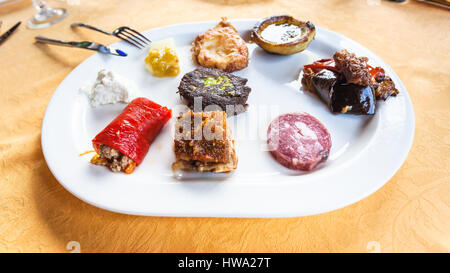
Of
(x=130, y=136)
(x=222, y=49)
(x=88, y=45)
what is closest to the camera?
(x=130, y=136)

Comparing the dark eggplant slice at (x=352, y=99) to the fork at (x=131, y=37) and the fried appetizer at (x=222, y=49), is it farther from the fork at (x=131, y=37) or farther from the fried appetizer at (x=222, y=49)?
the fork at (x=131, y=37)

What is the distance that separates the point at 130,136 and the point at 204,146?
0.64m

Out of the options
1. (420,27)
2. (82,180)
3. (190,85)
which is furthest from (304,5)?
(82,180)

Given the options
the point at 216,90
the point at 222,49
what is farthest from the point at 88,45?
the point at 216,90

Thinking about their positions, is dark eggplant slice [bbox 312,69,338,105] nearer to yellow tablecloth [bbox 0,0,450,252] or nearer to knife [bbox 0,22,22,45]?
yellow tablecloth [bbox 0,0,450,252]

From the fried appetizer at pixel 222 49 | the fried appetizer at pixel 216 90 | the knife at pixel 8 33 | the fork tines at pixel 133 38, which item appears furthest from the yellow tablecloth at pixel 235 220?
the fried appetizer at pixel 222 49

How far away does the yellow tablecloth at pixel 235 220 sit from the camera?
6.41 ft

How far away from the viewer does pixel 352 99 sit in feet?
8.36

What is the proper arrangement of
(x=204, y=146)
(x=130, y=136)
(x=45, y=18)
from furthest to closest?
(x=45, y=18) < (x=130, y=136) < (x=204, y=146)

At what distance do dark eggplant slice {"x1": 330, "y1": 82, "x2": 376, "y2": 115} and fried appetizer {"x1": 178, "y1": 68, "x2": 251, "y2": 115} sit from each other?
790 mm

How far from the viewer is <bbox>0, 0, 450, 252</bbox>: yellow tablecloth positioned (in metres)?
1.95

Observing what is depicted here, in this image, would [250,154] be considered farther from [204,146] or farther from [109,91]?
[109,91]

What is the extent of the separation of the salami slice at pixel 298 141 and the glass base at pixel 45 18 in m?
3.44

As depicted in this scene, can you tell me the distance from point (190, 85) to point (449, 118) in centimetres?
235
